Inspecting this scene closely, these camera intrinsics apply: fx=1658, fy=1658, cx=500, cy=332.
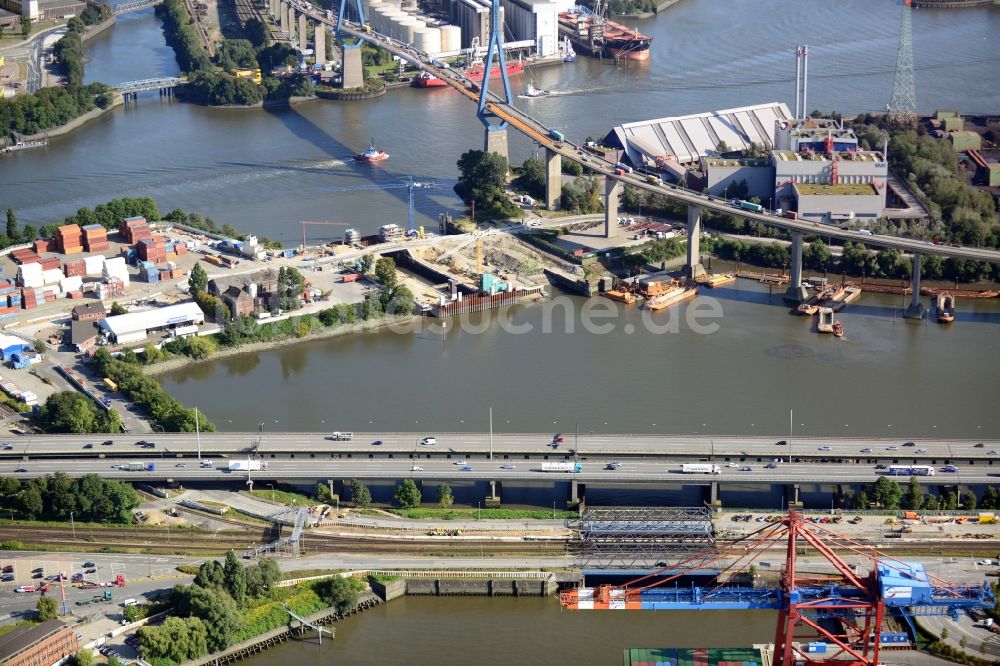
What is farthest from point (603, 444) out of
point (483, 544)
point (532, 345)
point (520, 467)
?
point (532, 345)

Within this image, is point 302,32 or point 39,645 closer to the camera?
point 39,645

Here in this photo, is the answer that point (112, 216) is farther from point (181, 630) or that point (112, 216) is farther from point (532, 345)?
point (181, 630)

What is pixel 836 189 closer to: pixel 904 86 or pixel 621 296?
pixel 621 296

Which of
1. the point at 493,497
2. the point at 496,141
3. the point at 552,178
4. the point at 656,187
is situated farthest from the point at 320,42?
the point at 493,497

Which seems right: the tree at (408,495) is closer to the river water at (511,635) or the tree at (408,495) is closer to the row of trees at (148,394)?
the river water at (511,635)

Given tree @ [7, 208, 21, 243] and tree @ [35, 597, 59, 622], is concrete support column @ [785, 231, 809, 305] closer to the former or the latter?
tree @ [7, 208, 21, 243]

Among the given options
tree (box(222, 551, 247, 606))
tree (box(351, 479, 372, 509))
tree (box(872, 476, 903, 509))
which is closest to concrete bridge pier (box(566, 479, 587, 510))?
tree (box(351, 479, 372, 509))
